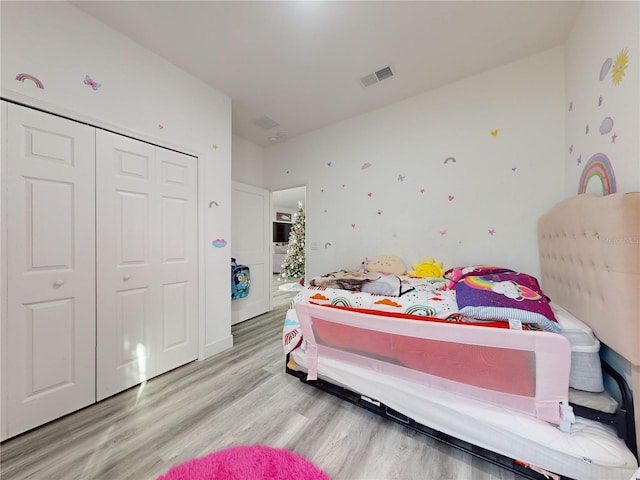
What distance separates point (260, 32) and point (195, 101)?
3.08 ft

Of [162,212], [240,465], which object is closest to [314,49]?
[162,212]

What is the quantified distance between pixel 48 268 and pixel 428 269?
310cm

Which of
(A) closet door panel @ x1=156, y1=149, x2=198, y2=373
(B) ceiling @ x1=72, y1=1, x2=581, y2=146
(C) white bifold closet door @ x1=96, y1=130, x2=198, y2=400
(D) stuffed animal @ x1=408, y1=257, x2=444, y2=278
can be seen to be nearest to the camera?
(B) ceiling @ x1=72, y1=1, x2=581, y2=146

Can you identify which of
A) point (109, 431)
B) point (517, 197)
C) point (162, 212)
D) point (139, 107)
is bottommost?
point (109, 431)

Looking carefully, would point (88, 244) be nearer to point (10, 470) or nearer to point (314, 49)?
point (10, 470)

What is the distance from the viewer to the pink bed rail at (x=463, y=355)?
102 centimetres

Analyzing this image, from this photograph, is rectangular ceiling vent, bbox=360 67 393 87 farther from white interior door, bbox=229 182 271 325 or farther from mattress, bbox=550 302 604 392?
mattress, bbox=550 302 604 392

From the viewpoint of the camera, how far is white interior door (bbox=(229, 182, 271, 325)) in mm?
3363

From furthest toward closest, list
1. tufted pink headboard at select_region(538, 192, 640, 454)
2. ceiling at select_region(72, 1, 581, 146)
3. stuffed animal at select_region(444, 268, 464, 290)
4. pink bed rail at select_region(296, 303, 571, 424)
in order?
stuffed animal at select_region(444, 268, 464, 290)
ceiling at select_region(72, 1, 581, 146)
pink bed rail at select_region(296, 303, 571, 424)
tufted pink headboard at select_region(538, 192, 640, 454)

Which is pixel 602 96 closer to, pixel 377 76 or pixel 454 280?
pixel 454 280

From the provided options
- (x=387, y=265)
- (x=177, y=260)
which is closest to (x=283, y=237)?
(x=387, y=265)

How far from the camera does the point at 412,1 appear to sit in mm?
1583

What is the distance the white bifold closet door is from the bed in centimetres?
143

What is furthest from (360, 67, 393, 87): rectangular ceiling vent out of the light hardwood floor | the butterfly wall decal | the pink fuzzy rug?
the pink fuzzy rug
